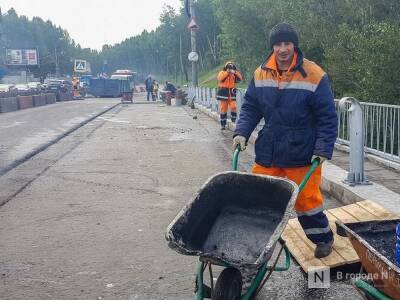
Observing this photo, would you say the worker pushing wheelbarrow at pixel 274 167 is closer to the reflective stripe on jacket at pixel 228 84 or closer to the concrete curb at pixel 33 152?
the concrete curb at pixel 33 152

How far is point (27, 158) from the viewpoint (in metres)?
10.2

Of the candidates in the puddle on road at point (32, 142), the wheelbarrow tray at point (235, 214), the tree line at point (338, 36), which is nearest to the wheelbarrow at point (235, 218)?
the wheelbarrow tray at point (235, 214)

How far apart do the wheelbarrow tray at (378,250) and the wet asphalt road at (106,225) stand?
510mm

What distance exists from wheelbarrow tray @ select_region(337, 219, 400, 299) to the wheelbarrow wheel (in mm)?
786

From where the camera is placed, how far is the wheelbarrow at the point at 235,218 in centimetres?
327

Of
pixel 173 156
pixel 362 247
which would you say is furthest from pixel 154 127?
pixel 362 247

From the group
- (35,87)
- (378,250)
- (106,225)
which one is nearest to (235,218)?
(378,250)

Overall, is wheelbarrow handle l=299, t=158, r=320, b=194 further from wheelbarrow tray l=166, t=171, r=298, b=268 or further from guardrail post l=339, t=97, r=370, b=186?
guardrail post l=339, t=97, r=370, b=186

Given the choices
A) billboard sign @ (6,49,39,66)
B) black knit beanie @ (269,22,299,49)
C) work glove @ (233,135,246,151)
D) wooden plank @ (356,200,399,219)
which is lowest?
wooden plank @ (356,200,399,219)

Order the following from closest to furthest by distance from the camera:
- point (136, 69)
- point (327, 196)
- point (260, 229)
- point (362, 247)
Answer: point (362, 247) < point (260, 229) < point (327, 196) < point (136, 69)

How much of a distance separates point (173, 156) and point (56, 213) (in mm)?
4395

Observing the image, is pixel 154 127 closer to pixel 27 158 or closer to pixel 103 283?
pixel 27 158

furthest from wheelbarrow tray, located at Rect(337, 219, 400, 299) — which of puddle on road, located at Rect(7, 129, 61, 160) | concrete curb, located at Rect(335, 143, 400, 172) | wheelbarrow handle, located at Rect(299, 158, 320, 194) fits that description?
puddle on road, located at Rect(7, 129, 61, 160)

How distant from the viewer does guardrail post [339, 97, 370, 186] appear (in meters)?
5.96
